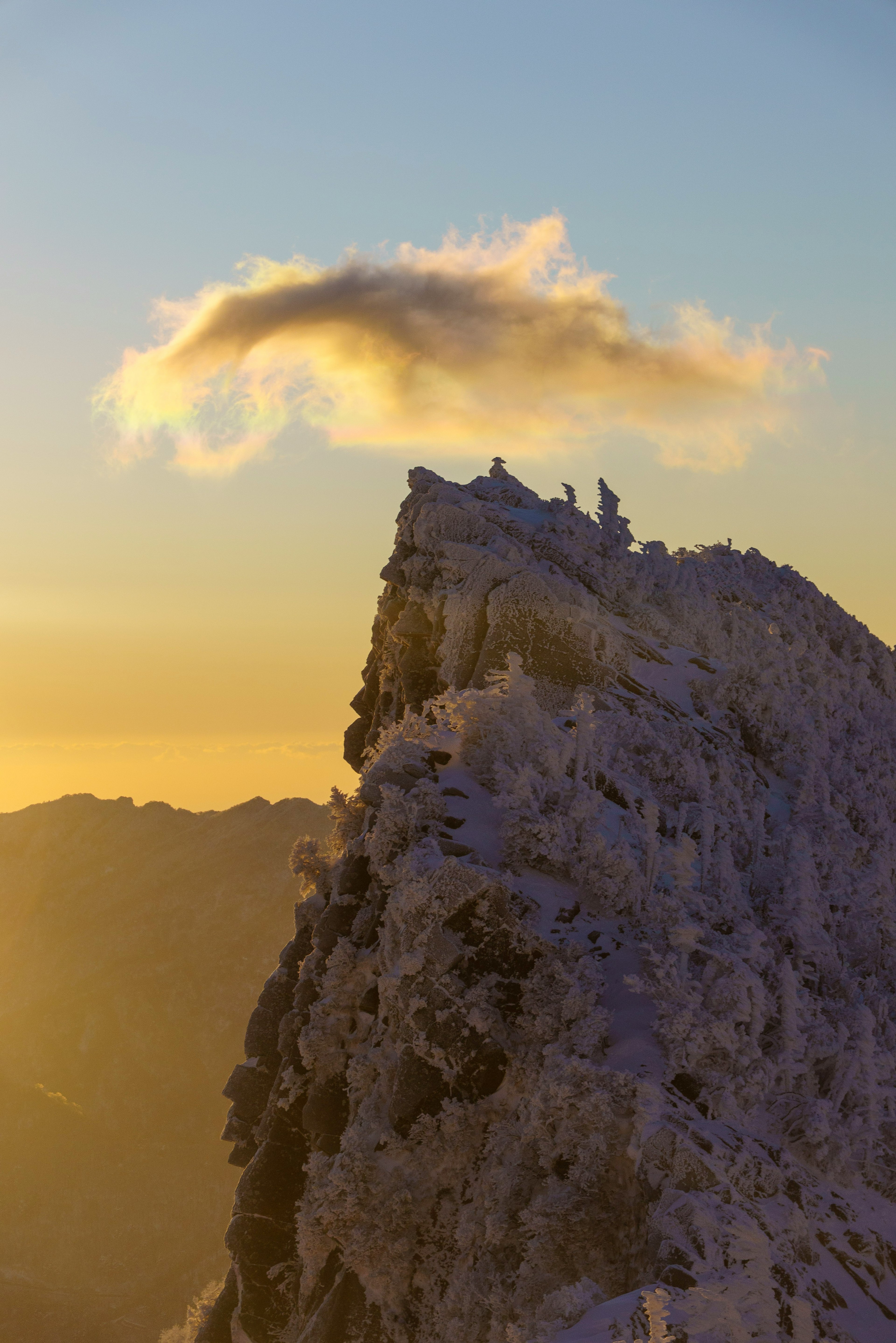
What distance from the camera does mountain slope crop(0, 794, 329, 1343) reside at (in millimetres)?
105688

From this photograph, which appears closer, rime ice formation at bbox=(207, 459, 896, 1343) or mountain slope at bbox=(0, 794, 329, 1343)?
rime ice formation at bbox=(207, 459, 896, 1343)

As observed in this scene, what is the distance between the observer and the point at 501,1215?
67.4 feet

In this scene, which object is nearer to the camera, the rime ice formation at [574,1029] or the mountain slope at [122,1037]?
the rime ice formation at [574,1029]

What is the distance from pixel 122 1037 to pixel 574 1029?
396ft

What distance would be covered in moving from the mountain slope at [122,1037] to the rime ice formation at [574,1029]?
8727 centimetres

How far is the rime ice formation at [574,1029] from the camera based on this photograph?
18938 millimetres

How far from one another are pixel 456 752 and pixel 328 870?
23.3ft

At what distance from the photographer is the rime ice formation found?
1894 centimetres

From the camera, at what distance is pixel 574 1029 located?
22.0 m

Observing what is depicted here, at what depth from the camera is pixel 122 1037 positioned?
129 metres

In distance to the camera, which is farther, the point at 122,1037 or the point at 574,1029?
the point at 122,1037

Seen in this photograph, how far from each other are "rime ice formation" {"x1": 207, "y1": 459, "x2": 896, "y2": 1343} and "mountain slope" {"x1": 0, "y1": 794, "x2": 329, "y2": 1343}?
8727 cm

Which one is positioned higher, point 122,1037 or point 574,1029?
point 574,1029

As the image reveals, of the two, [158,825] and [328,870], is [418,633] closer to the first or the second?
[328,870]
